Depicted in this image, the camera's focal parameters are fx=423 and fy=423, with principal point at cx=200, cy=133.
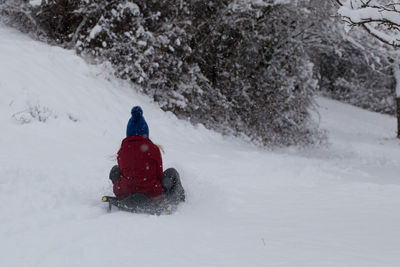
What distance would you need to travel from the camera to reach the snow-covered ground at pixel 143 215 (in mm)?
4055

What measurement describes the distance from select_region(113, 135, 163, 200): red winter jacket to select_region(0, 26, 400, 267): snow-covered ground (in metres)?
0.38

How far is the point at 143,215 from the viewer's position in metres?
5.23

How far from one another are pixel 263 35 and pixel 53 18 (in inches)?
274

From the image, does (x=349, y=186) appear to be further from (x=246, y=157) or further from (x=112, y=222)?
(x=112, y=222)

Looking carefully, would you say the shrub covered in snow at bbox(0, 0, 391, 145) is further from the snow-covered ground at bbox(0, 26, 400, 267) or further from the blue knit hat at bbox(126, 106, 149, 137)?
the blue knit hat at bbox(126, 106, 149, 137)

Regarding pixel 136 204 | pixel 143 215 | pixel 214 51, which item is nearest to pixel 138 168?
pixel 136 204

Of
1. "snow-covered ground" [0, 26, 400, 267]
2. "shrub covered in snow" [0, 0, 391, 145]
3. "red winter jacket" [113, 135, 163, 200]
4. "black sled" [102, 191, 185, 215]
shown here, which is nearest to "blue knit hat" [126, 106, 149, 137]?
"red winter jacket" [113, 135, 163, 200]

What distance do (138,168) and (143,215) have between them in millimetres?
598

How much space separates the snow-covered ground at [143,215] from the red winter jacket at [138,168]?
38 cm

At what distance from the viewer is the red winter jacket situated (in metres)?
5.39

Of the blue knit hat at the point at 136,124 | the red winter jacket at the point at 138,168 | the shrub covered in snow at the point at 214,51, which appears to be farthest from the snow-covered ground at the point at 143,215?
the shrub covered in snow at the point at 214,51

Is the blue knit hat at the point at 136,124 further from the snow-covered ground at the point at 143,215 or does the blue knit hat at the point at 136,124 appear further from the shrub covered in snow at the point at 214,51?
the shrub covered in snow at the point at 214,51

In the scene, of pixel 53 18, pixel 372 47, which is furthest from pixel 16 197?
pixel 372 47

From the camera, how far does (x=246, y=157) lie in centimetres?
978
